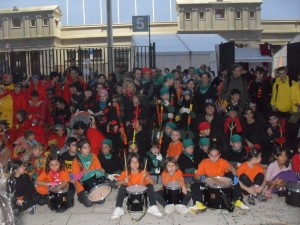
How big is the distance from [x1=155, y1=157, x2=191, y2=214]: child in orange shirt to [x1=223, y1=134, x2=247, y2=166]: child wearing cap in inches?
50.3

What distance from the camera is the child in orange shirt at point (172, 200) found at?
18.0ft

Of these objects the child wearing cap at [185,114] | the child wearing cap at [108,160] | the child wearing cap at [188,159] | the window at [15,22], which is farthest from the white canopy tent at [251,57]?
the window at [15,22]

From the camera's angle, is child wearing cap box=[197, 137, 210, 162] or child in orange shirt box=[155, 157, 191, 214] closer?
child in orange shirt box=[155, 157, 191, 214]

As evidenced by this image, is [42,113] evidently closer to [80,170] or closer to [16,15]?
[80,170]

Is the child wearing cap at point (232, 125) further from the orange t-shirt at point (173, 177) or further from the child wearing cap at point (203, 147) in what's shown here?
the orange t-shirt at point (173, 177)

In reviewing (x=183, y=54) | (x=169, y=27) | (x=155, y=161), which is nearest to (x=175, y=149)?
(x=155, y=161)

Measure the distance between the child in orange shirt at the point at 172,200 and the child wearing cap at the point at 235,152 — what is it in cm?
128

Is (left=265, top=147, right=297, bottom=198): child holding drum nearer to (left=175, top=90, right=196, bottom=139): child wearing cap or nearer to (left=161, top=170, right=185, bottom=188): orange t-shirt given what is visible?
(left=161, top=170, right=185, bottom=188): orange t-shirt

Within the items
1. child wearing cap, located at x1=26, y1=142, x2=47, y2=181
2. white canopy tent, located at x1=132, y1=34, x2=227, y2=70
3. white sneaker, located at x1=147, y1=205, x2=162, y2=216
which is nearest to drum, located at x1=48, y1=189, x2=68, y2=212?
child wearing cap, located at x1=26, y1=142, x2=47, y2=181

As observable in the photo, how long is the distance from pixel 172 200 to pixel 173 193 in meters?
0.12

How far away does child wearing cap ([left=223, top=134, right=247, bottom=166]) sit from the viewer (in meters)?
6.72

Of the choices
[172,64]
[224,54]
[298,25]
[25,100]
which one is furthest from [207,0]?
[25,100]

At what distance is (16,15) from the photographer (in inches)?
1163

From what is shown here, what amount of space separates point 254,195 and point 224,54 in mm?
7000
